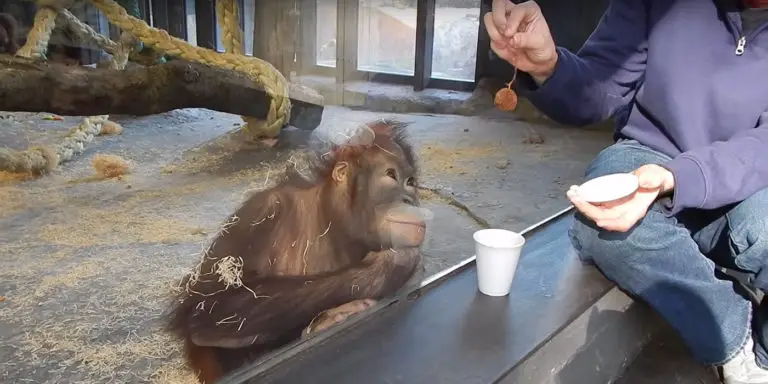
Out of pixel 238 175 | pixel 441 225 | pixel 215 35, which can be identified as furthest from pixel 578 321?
pixel 215 35

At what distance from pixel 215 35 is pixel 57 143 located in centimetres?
27

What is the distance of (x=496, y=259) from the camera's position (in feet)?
4.09

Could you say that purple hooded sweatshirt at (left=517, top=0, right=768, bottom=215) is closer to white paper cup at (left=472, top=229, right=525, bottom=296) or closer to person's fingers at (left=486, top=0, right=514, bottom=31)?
person's fingers at (left=486, top=0, right=514, bottom=31)

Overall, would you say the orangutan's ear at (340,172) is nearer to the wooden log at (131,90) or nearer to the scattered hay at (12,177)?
the wooden log at (131,90)

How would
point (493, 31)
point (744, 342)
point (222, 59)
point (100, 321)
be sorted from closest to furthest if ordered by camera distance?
1. point (222, 59)
2. point (100, 321)
3. point (493, 31)
4. point (744, 342)

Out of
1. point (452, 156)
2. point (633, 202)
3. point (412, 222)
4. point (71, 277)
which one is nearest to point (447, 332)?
point (412, 222)

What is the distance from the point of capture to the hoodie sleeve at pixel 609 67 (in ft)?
4.23

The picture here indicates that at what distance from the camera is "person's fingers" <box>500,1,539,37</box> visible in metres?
1.11

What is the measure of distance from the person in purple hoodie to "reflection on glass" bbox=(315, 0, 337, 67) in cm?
29

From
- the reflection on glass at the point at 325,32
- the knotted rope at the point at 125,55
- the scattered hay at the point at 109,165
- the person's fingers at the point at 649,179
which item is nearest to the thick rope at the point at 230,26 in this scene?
the knotted rope at the point at 125,55

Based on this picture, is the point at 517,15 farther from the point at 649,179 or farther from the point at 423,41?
the point at 649,179

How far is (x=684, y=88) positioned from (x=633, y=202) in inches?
10.5

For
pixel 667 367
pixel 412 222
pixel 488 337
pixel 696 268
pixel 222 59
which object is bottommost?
pixel 667 367

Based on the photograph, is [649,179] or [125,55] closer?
[125,55]
